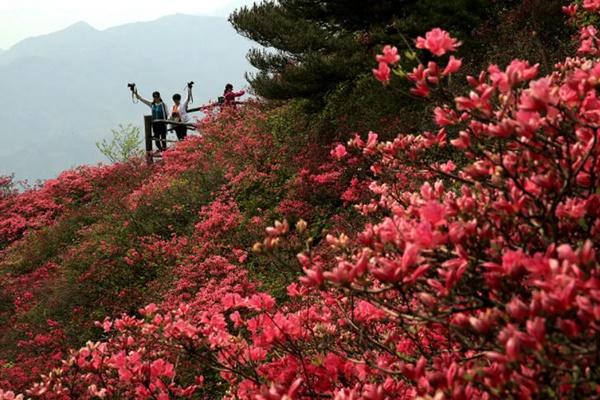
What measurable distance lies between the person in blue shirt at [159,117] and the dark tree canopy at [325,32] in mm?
7240

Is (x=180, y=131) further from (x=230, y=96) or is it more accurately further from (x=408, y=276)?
(x=408, y=276)

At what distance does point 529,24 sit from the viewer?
8.69 metres

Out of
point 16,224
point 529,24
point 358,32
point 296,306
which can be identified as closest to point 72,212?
point 16,224

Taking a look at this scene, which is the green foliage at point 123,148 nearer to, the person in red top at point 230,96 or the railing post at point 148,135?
the railing post at point 148,135

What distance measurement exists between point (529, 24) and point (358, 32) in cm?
309

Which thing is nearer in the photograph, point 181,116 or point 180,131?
point 181,116

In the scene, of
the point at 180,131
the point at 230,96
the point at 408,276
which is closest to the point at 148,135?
the point at 180,131

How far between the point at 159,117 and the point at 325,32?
8.84 meters

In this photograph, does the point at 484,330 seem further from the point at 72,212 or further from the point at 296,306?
the point at 72,212

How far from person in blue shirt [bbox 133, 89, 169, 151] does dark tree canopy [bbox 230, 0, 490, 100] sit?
7240 mm

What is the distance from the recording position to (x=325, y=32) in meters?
8.84

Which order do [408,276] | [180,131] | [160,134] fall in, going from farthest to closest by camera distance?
[160,134] → [180,131] → [408,276]

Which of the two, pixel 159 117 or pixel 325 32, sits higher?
pixel 325 32

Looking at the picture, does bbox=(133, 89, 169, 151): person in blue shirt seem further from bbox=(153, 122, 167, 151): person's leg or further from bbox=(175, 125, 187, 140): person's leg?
bbox=(175, 125, 187, 140): person's leg
